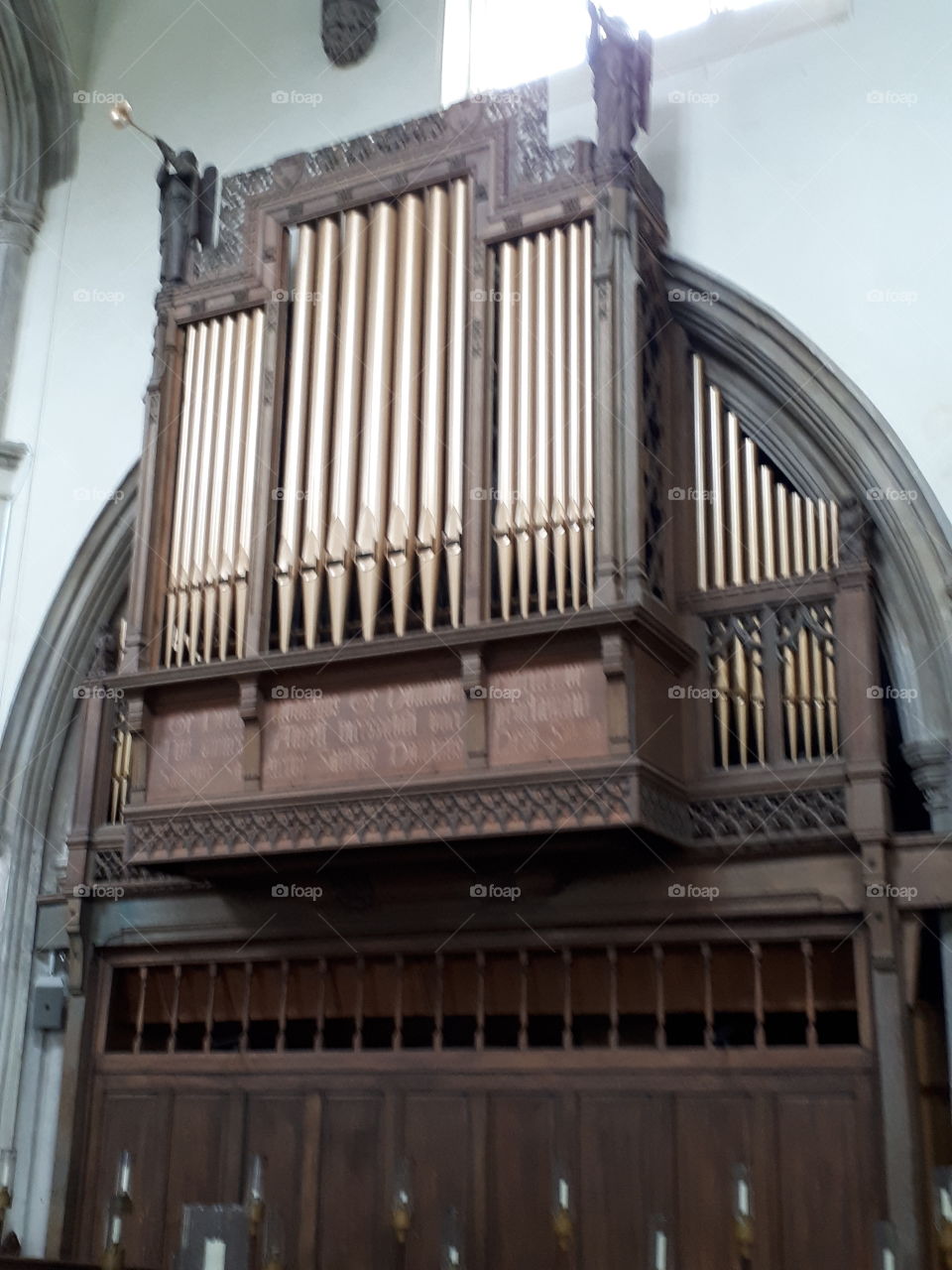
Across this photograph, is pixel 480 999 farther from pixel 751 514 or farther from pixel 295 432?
pixel 295 432

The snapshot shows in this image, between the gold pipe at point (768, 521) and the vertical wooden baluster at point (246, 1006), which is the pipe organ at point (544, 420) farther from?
the vertical wooden baluster at point (246, 1006)

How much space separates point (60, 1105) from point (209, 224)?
219 inches

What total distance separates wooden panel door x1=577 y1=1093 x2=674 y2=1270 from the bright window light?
21.0 feet

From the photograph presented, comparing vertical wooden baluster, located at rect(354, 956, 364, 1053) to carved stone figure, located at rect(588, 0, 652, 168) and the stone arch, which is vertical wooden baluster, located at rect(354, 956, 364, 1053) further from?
carved stone figure, located at rect(588, 0, 652, 168)

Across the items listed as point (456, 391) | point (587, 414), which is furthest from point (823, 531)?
point (456, 391)

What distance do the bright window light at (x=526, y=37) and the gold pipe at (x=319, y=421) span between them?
2.06 metres

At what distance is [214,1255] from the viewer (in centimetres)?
585

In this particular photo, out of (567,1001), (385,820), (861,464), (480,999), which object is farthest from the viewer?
(480,999)

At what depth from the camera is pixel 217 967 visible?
29.2 ft

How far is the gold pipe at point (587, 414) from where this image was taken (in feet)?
24.0

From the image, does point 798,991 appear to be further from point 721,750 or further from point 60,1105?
point 60,1105

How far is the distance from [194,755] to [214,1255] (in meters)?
2.85

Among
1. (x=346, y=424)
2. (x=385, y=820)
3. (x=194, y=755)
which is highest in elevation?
(x=346, y=424)

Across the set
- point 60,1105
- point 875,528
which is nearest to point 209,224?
point 875,528
